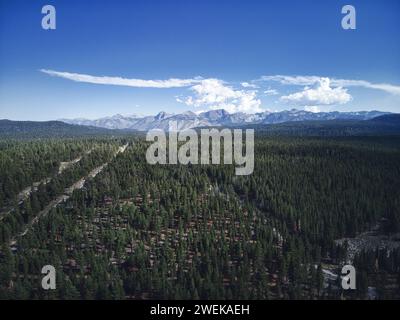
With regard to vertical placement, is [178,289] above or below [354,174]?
below

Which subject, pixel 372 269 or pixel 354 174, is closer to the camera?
pixel 372 269

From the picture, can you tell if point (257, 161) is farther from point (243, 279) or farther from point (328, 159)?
point (243, 279)

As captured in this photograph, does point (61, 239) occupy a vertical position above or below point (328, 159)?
below

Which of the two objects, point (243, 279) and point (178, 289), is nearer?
point (178, 289)

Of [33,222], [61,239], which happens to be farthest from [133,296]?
[33,222]

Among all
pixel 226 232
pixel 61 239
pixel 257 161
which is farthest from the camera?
pixel 257 161

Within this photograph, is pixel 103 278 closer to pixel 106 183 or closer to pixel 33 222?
pixel 33 222

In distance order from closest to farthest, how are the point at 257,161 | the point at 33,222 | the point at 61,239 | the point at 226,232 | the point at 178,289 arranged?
the point at 178,289 < the point at 61,239 < the point at 226,232 < the point at 33,222 < the point at 257,161

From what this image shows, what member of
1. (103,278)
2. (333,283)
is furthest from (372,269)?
(103,278)

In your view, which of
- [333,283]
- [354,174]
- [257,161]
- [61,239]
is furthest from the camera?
[257,161]
